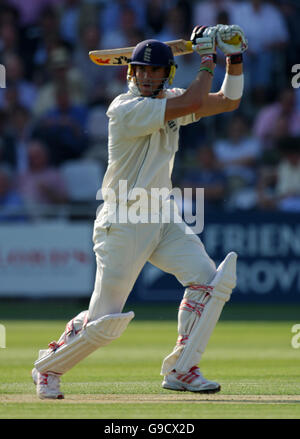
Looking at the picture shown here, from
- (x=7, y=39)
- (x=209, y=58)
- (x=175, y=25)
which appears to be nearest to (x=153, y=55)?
(x=209, y=58)

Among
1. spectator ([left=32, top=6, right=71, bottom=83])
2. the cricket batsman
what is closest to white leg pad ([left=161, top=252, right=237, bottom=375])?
the cricket batsman

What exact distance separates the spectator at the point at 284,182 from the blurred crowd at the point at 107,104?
1 cm

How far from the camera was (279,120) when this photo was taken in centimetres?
1335

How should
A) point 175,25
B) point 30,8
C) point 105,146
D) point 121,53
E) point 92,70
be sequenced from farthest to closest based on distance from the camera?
point 30,8
point 92,70
point 175,25
point 105,146
point 121,53

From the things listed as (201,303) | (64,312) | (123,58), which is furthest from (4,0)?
(201,303)

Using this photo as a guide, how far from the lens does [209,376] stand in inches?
256

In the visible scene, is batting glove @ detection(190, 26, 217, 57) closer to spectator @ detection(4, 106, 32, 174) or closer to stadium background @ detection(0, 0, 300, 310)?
stadium background @ detection(0, 0, 300, 310)

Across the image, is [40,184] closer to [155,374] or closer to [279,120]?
[279,120]

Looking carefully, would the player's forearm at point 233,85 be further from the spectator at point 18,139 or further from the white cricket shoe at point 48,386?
the spectator at point 18,139

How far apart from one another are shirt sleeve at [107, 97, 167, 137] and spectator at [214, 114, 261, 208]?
294 inches

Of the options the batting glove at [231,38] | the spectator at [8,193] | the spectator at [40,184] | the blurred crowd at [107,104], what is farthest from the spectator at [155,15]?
the batting glove at [231,38]

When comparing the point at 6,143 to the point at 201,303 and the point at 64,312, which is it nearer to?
the point at 64,312

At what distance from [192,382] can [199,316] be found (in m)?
0.41

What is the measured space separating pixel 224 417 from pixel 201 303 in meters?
1.09
